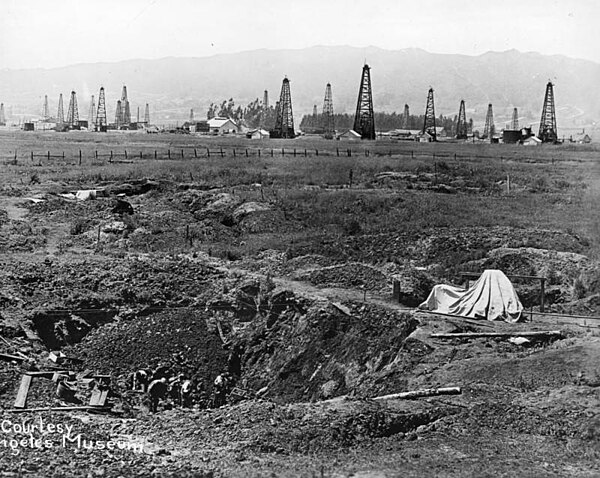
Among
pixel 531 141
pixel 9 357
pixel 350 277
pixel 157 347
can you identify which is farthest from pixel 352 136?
pixel 9 357

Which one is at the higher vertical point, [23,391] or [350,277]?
[350,277]

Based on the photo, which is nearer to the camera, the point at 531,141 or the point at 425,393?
the point at 425,393

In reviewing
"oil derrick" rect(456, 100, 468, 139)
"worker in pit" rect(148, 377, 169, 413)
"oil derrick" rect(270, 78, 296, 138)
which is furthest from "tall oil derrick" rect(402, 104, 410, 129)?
"worker in pit" rect(148, 377, 169, 413)

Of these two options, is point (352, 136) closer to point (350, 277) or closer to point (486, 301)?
point (350, 277)

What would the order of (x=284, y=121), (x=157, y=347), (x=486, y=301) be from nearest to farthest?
(x=157, y=347) → (x=486, y=301) → (x=284, y=121)

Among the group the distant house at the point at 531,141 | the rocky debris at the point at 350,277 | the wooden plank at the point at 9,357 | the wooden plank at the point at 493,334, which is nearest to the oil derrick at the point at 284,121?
the distant house at the point at 531,141

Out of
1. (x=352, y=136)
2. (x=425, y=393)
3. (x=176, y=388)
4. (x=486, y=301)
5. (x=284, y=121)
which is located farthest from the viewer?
(x=284, y=121)
